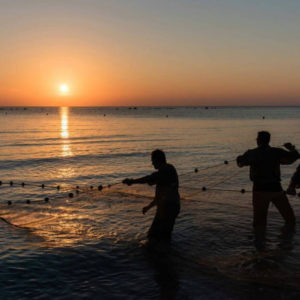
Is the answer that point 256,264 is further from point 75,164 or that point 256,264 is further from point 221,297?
point 75,164

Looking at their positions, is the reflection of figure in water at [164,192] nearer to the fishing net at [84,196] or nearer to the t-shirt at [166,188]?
the t-shirt at [166,188]

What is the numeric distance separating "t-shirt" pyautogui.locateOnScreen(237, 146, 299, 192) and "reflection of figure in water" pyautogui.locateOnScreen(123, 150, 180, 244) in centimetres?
190

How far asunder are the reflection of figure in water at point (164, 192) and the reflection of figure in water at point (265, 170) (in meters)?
1.88

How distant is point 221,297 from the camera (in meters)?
6.45

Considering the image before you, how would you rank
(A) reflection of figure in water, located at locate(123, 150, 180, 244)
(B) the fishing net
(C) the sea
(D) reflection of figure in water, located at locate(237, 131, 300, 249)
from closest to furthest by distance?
(C) the sea < (A) reflection of figure in water, located at locate(123, 150, 180, 244) < (D) reflection of figure in water, located at locate(237, 131, 300, 249) < (B) the fishing net

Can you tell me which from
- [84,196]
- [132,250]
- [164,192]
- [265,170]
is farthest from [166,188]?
[84,196]

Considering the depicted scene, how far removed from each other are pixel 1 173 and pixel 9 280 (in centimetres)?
1746

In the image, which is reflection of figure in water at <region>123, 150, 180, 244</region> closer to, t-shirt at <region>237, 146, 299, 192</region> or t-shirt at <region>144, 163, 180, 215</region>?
t-shirt at <region>144, 163, 180, 215</region>

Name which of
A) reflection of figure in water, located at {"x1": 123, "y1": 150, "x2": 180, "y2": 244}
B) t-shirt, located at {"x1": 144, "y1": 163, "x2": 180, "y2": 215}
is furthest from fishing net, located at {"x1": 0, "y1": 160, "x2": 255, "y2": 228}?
t-shirt, located at {"x1": 144, "y1": 163, "x2": 180, "y2": 215}

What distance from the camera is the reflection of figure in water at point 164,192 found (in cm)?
768

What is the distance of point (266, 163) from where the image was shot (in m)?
8.73

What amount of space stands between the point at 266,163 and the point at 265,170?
0.57ft

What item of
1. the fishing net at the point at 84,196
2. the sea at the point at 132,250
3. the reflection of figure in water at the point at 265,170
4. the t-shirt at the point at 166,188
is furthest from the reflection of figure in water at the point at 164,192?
the fishing net at the point at 84,196

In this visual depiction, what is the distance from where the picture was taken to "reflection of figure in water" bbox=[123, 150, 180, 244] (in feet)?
25.2
